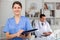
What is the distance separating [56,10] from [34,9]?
2.09 feet

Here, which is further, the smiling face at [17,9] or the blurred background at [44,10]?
the blurred background at [44,10]

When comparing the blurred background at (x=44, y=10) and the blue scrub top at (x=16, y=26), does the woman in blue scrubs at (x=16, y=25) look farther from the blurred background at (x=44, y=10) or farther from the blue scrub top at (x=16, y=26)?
the blurred background at (x=44, y=10)

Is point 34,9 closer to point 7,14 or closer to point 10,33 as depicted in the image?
point 7,14

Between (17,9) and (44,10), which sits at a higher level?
(17,9)

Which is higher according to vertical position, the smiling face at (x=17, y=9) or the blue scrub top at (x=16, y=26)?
the smiling face at (x=17, y=9)

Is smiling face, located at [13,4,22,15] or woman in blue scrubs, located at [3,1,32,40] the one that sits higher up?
smiling face, located at [13,4,22,15]

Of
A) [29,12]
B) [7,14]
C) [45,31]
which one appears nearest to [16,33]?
[45,31]

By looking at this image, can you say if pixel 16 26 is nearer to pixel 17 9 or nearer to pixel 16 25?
pixel 16 25

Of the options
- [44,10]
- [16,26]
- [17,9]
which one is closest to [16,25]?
[16,26]

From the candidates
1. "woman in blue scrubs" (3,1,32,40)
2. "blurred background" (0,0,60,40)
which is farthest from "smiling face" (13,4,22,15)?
"blurred background" (0,0,60,40)

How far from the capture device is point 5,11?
4.42 m

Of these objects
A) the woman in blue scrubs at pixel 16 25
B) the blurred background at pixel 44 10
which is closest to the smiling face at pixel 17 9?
the woman in blue scrubs at pixel 16 25

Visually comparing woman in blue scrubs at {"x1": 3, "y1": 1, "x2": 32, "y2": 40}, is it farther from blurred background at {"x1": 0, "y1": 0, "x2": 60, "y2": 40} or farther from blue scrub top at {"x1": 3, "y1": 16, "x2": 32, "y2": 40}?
blurred background at {"x1": 0, "y1": 0, "x2": 60, "y2": 40}

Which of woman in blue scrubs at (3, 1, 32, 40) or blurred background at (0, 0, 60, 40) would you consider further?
blurred background at (0, 0, 60, 40)
